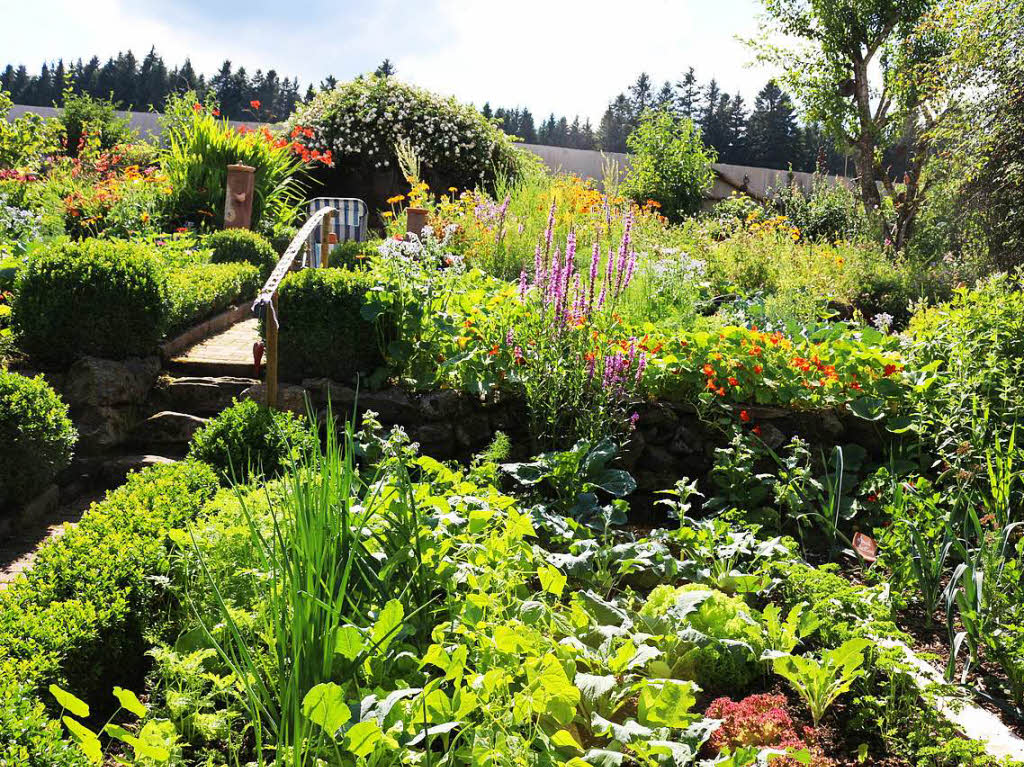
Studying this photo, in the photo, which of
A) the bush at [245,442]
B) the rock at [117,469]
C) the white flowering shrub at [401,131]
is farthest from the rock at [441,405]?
the white flowering shrub at [401,131]

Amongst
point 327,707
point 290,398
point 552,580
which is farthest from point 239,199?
point 327,707

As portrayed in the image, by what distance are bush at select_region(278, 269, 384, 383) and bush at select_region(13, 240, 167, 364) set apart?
0.94 m

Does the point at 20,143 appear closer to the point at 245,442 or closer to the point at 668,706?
the point at 245,442

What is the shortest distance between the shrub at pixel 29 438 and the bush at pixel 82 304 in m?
0.75

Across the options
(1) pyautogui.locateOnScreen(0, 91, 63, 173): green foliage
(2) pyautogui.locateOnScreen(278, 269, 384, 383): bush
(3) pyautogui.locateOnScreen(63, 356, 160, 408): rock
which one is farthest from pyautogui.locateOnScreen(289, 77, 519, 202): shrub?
(3) pyautogui.locateOnScreen(63, 356, 160, 408): rock

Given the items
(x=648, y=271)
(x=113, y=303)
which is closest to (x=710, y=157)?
(x=648, y=271)

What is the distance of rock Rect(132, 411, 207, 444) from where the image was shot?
14.0ft

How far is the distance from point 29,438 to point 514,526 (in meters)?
2.40

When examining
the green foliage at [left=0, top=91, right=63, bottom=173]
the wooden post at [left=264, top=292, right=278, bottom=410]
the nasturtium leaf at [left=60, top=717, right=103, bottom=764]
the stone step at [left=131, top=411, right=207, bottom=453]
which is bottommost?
the stone step at [left=131, top=411, right=207, bottom=453]

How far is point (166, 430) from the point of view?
427 centimetres

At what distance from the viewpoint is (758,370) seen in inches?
156

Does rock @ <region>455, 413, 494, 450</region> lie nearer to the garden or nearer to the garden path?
the garden

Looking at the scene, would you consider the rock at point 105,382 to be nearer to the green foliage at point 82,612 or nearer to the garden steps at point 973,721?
the green foliage at point 82,612

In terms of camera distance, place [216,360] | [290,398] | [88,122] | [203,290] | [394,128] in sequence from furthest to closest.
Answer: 1. [88,122]
2. [394,128]
3. [203,290]
4. [216,360]
5. [290,398]
